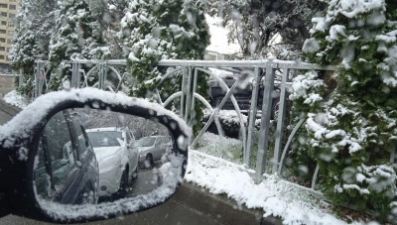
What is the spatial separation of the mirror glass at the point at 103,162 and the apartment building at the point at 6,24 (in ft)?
26.2

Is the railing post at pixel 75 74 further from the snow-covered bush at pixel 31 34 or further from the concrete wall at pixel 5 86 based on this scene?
the concrete wall at pixel 5 86

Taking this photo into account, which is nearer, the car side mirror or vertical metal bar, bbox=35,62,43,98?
the car side mirror

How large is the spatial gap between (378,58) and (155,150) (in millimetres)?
2501

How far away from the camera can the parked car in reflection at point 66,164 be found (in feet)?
4.42

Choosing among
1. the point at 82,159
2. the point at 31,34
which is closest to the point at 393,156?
the point at 82,159

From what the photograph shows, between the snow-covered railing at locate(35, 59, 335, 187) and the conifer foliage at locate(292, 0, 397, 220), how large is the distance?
0.29 meters

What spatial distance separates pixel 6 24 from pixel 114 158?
30.3ft

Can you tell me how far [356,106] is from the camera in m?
3.62

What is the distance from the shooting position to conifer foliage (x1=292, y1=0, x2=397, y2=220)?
341 centimetres

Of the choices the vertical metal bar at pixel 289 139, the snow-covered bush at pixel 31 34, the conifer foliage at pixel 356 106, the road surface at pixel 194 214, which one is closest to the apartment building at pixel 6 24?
the snow-covered bush at pixel 31 34

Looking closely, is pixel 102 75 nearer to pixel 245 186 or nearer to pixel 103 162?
pixel 245 186

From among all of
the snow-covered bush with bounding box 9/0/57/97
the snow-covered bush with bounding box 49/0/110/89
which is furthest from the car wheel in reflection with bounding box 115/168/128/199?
the snow-covered bush with bounding box 9/0/57/97

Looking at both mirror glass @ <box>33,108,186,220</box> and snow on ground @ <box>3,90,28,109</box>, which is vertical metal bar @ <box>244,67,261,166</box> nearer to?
mirror glass @ <box>33,108,186,220</box>

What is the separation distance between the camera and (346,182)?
139 inches
